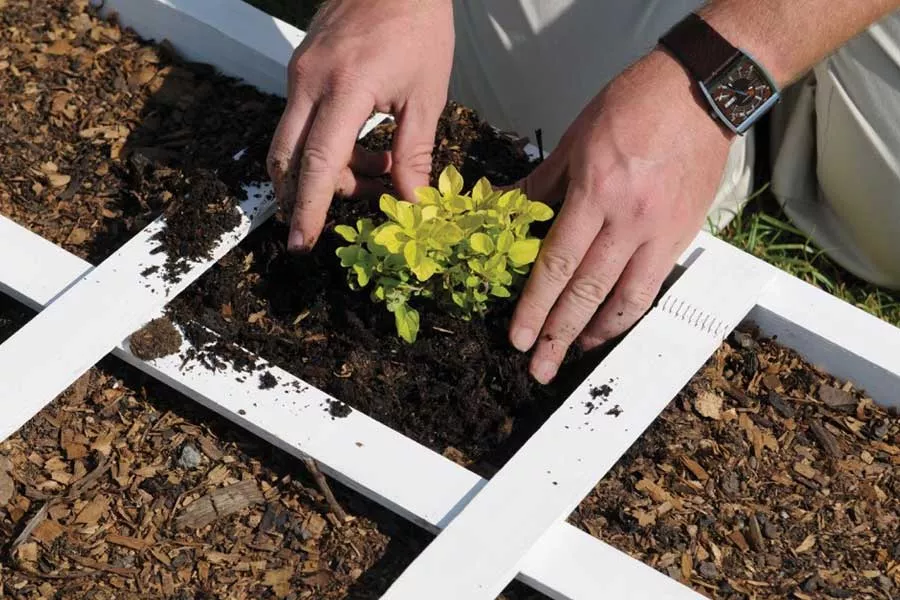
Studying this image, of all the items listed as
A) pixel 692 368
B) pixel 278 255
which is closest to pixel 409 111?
pixel 278 255

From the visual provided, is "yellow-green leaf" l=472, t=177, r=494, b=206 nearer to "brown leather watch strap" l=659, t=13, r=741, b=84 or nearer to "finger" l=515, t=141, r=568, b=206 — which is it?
"finger" l=515, t=141, r=568, b=206

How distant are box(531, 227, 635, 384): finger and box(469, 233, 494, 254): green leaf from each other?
0.68 ft

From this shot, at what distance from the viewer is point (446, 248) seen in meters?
1.92

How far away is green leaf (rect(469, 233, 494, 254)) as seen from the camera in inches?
74.2

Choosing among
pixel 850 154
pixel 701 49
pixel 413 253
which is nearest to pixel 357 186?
pixel 413 253

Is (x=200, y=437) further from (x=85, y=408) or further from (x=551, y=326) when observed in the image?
(x=551, y=326)

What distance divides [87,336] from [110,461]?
23cm

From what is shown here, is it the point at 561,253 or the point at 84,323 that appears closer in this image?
the point at 561,253

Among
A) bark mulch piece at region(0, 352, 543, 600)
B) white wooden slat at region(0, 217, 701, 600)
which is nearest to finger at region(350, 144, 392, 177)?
white wooden slat at region(0, 217, 701, 600)

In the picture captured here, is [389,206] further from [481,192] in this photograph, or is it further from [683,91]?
[683,91]

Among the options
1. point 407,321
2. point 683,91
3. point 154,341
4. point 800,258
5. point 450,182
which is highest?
point 683,91

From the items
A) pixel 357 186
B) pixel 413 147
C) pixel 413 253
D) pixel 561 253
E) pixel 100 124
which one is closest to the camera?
pixel 413 253

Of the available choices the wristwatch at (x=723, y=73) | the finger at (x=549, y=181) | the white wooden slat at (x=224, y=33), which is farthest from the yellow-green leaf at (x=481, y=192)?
the white wooden slat at (x=224, y=33)

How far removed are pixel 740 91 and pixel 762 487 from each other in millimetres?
722
